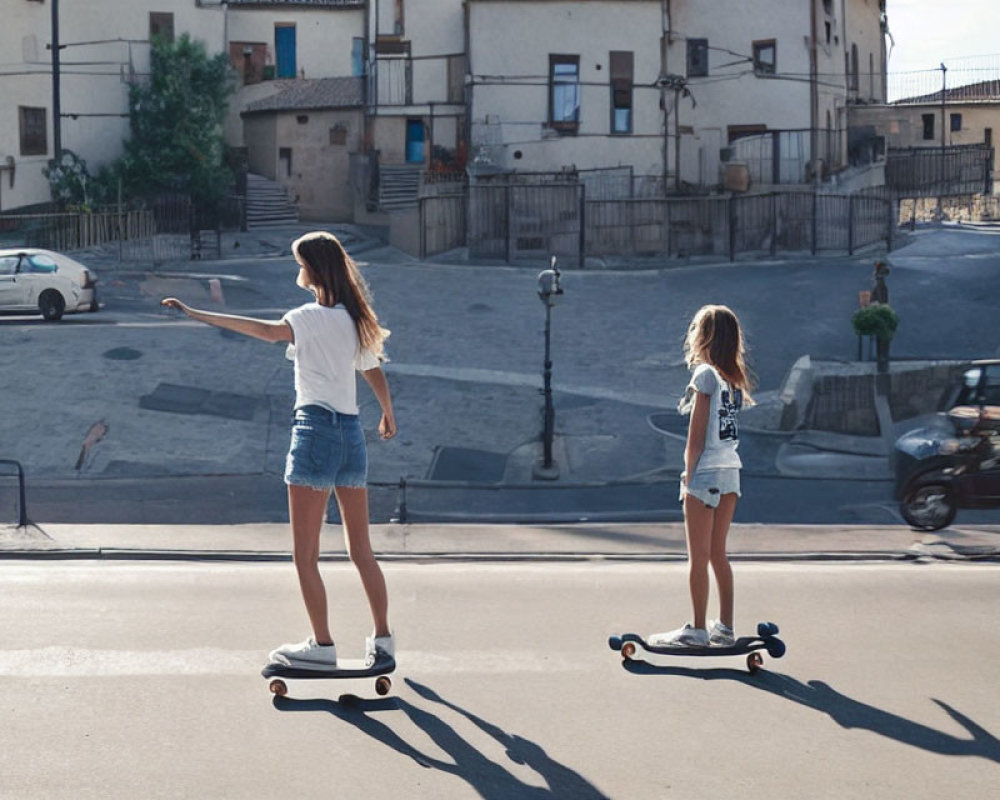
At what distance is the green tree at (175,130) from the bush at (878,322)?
28116 millimetres

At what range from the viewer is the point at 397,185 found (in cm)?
4453

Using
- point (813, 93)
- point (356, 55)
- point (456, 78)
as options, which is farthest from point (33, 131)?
point (813, 93)

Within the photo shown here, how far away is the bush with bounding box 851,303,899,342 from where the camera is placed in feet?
70.1

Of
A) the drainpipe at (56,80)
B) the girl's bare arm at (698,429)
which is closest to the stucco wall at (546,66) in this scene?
the drainpipe at (56,80)

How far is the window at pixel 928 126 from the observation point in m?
60.1

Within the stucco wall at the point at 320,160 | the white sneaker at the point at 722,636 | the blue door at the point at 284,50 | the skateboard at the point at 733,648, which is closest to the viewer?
the skateboard at the point at 733,648

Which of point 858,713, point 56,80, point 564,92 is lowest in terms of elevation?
point 858,713

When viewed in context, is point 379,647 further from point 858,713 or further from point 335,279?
point 858,713

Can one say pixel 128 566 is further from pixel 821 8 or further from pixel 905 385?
pixel 821 8

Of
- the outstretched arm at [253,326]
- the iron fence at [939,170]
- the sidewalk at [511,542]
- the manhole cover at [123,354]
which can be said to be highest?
the iron fence at [939,170]

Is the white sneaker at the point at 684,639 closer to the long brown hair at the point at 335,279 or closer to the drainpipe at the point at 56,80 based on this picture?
the long brown hair at the point at 335,279

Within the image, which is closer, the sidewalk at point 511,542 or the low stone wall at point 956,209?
the sidewalk at point 511,542

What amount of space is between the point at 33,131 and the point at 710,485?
38726 millimetres

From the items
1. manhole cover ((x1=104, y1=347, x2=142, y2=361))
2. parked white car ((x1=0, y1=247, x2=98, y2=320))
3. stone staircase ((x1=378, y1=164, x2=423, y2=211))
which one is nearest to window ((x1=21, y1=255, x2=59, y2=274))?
parked white car ((x1=0, y1=247, x2=98, y2=320))
